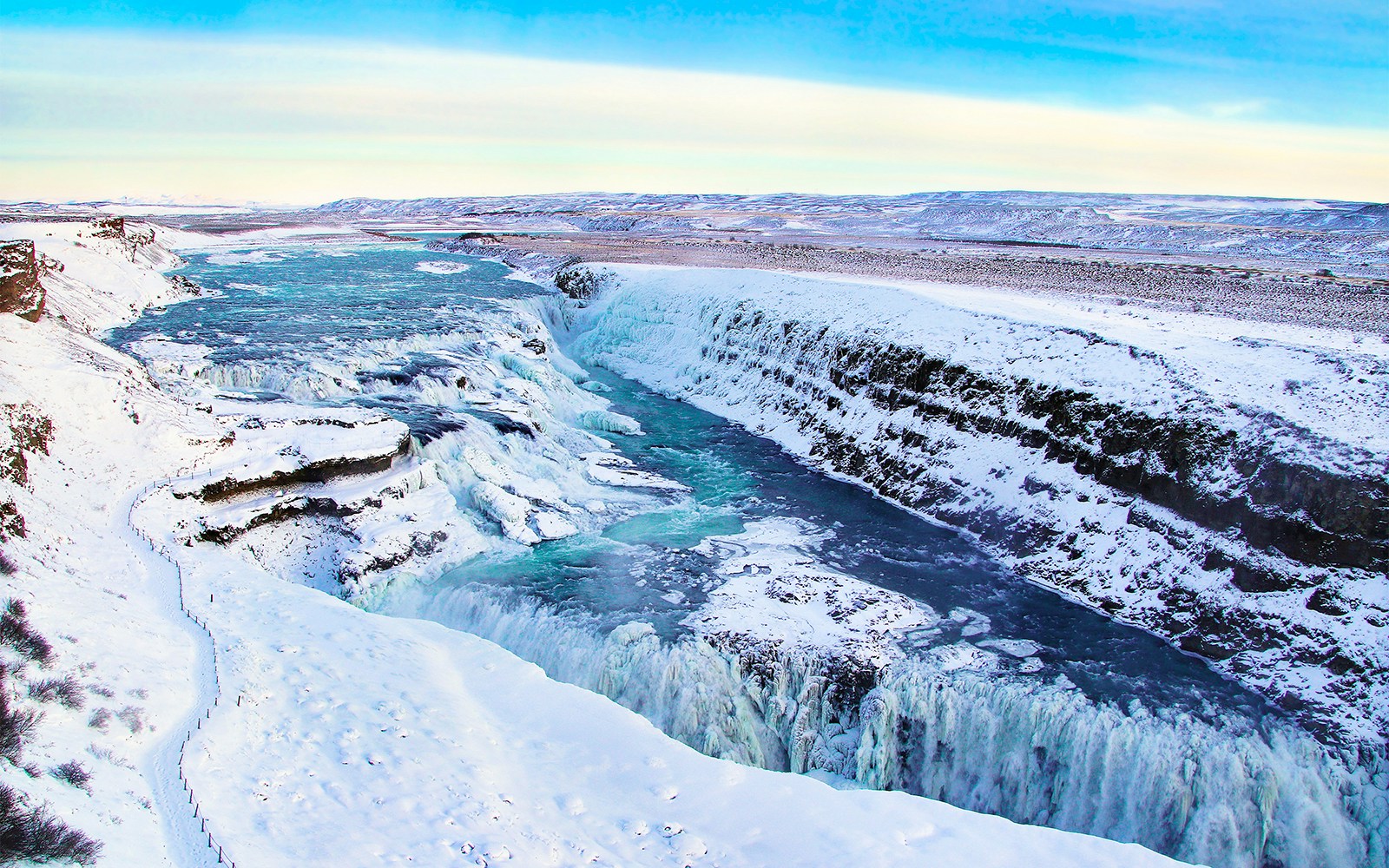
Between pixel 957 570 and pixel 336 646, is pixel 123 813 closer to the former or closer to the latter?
pixel 336 646

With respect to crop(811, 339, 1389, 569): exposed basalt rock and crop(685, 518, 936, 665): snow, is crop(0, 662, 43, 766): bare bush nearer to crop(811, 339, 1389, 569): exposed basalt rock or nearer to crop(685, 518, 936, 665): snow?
crop(685, 518, 936, 665): snow

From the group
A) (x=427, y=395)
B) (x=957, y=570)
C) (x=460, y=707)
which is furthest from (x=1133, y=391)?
(x=427, y=395)

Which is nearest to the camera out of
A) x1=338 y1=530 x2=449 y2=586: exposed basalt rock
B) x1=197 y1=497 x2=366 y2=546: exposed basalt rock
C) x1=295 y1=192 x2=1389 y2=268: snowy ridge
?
x1=197 y1=497 x2=366 y2=546: exposed basalt rock

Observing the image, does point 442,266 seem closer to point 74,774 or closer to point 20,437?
point 20,437

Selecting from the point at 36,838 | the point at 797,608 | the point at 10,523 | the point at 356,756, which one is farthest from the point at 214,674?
the point at 797,608

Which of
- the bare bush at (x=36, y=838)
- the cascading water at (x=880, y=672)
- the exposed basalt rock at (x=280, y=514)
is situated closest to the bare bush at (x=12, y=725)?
the bare bush at (x=36, y=838)

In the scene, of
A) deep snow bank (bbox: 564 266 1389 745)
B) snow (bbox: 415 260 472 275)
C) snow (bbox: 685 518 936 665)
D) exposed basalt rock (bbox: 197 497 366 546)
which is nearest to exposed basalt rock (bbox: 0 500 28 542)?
exposed basalt rock (bbox: 197 497 366 546)
